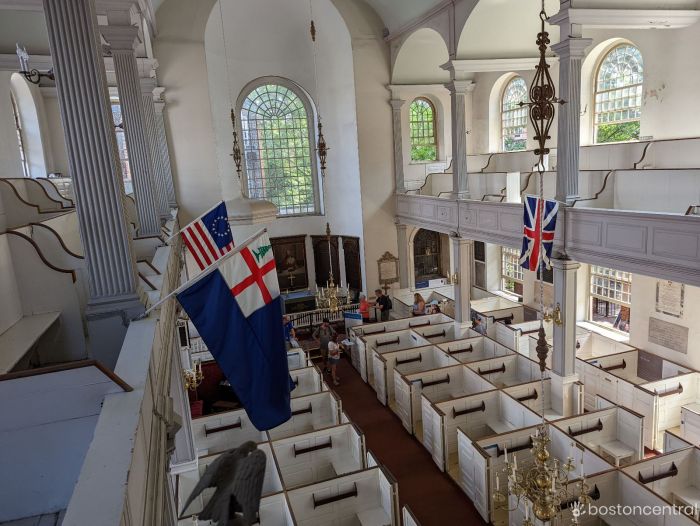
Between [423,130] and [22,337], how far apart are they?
688 inches

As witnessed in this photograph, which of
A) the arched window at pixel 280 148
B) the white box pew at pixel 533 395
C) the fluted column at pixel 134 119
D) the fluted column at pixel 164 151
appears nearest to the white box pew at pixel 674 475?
the white box pew at pixel 533 395

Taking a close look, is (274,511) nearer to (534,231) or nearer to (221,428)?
(221,428)

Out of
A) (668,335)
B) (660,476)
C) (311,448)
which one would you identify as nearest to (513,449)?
(660,476)

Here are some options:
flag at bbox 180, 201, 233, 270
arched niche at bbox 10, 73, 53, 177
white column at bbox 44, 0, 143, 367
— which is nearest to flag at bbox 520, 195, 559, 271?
flag at bbox 180, 201, 233, 270

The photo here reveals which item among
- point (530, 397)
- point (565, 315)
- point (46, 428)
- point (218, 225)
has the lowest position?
point (530, 397)

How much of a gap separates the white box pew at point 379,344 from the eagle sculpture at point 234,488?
1063cm

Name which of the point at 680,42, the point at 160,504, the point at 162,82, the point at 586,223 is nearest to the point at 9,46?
the point at 162,82

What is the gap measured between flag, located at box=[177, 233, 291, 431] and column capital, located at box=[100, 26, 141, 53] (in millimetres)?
5336

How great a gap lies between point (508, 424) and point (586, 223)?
4230mm

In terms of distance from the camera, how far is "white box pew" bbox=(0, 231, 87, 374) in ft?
17.8

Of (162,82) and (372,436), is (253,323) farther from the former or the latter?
(162,82)

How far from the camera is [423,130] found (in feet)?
66.3

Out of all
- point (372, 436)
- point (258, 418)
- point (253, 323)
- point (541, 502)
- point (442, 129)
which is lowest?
point (372, 436)

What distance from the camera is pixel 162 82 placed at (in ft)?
51.8
